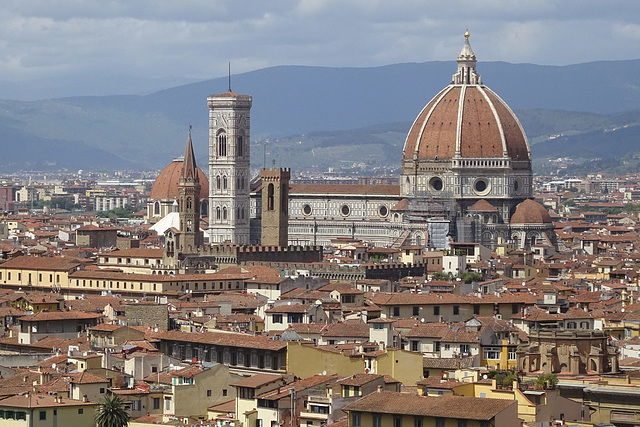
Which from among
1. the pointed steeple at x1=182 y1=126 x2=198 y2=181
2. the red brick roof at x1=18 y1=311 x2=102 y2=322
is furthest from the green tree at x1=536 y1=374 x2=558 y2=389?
the pointed steeple at x1=182 y1=126 x2=198 y2=181

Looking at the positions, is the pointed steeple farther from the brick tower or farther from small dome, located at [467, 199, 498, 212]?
small dome, located at [467, 199, 498, 212]

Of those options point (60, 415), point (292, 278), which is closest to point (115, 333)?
point (60, 415)

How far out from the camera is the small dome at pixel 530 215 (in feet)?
422

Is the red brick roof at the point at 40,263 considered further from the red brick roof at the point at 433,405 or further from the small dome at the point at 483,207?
the small dome at the point at 483,207

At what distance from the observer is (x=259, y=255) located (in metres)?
95.8

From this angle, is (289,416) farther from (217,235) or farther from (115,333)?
(217,235)

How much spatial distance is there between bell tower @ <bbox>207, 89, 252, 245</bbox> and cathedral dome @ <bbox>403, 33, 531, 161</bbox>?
41.7 feet

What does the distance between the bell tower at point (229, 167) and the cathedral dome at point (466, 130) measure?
12717mm

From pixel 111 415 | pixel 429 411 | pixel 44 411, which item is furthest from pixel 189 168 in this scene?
pixel 429 411

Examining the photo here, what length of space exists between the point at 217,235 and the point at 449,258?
42.4 metres

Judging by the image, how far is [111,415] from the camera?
35.4 m

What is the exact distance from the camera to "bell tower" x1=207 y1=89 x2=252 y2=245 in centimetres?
13188

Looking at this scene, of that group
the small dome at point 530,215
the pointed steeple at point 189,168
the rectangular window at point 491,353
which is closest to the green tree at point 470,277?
the pointed steeple at point 189,168

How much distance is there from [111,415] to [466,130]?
101m
